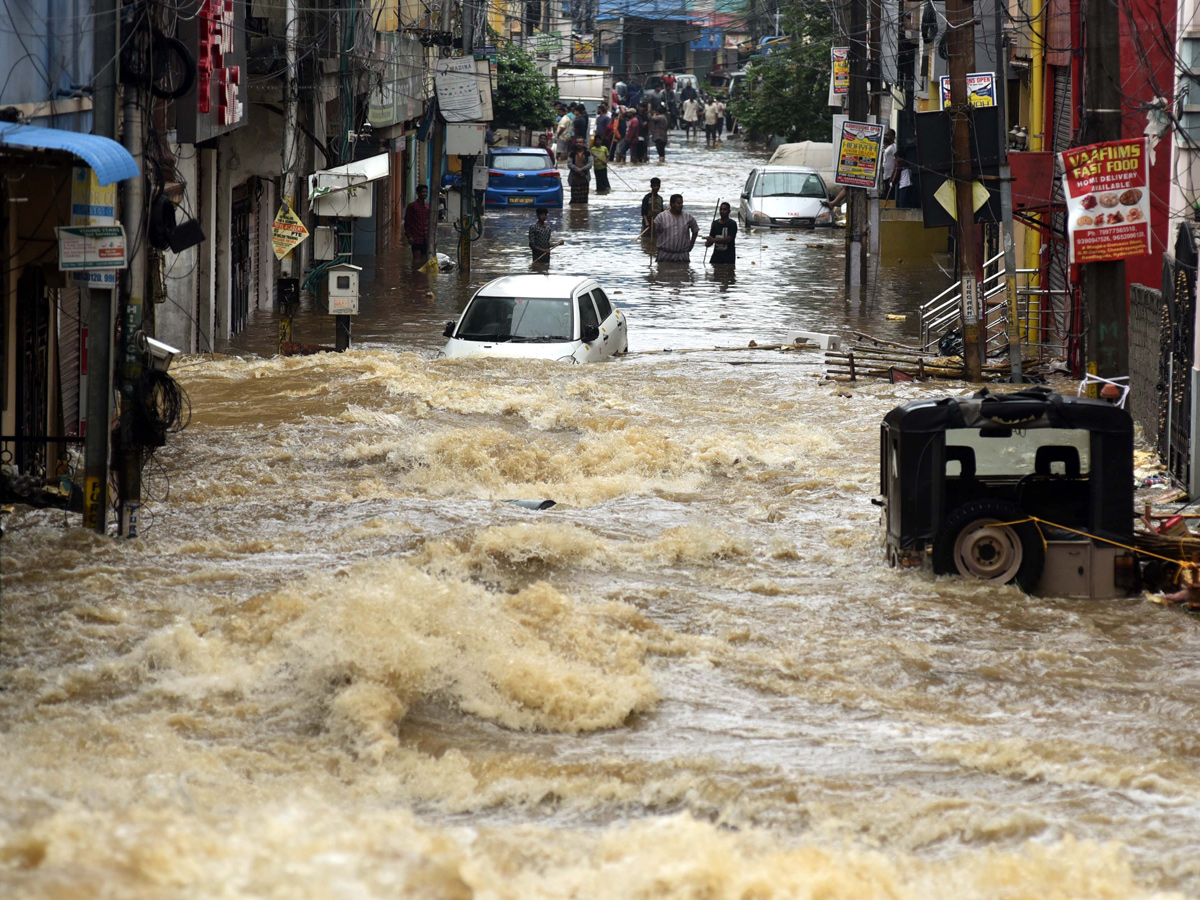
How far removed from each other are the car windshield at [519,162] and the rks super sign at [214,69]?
21.3 metres

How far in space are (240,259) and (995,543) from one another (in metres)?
15.0

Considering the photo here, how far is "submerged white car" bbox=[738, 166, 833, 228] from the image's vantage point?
36.3 m

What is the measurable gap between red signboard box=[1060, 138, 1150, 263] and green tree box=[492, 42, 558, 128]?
1428 inches

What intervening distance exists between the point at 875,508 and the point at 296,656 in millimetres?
5545

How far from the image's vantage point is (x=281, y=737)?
6.81m

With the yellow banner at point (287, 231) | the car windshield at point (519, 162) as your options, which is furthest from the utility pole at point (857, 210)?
the car windshield at point (519, 162)

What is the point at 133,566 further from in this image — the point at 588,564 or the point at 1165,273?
the point at 1165,273

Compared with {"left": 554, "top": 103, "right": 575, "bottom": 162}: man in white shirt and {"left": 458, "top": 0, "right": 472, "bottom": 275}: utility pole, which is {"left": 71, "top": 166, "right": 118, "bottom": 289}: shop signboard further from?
{"left": 554, "top": 103, "right": 575, "bottom": 162}: man in white shirt

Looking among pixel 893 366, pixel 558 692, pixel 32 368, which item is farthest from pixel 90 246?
pixel 893 366

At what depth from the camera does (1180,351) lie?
477 inches

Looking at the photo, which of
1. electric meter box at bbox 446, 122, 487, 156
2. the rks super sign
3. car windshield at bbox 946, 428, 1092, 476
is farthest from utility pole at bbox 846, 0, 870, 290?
car windshield at bbox 946, 428, 1092, 476

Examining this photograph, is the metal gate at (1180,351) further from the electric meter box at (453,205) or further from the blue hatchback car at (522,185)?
the blue hatchback car at (522,185)

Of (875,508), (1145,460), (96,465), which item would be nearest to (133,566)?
(96,465)

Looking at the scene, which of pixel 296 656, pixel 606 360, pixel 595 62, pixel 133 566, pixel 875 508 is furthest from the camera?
pixel 595 62
